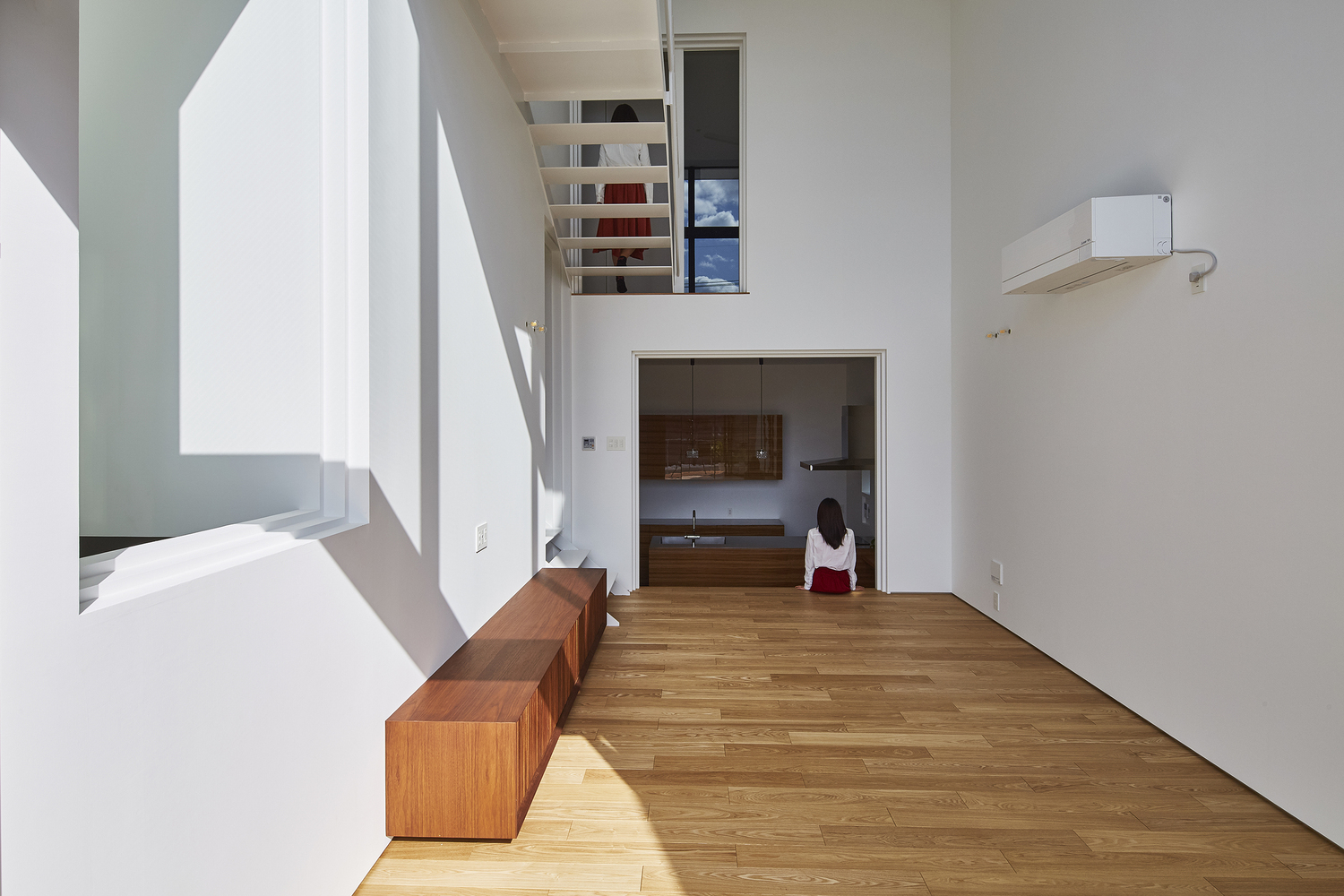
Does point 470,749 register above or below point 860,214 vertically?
below

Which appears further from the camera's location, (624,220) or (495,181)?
(624,220)

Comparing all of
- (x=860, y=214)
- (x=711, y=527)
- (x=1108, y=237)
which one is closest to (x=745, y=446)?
(x=711, y=527)

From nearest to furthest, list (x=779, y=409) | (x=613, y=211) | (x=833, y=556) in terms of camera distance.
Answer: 1. (x=613, y=211)
2. (x=833, y=556)
3. (x=779, y=409)

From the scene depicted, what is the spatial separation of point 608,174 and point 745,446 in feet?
15.4

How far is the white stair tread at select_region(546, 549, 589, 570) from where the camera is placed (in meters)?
4.77

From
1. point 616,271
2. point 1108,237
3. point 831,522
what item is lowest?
point 831,522

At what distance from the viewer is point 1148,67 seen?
2965 mm

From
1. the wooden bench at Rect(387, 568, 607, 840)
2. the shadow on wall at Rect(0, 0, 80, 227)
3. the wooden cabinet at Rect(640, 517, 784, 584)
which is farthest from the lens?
the wooden cabinet at Rect(640, 517, 784, 584)

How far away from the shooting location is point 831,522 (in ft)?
17.8

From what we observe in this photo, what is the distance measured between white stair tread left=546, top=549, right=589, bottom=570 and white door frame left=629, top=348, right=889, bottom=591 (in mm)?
477

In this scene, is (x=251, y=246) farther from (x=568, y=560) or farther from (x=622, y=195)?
(x=622, y=195)

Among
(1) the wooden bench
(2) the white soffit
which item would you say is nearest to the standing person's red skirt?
(2) the white soffit

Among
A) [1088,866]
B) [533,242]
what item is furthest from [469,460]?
[1088,866]

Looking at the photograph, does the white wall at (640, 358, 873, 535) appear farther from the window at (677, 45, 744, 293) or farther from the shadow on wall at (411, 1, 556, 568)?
the shadow on wall at (411, 1, 556, 568)
